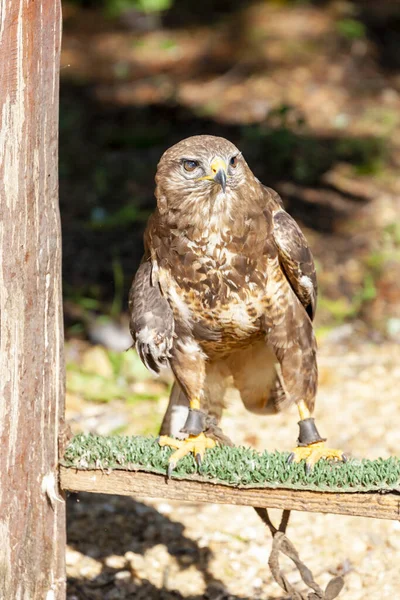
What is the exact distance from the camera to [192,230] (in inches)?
141

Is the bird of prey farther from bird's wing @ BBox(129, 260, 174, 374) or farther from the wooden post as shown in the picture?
the wooden post

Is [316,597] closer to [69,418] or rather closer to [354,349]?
[69,418]

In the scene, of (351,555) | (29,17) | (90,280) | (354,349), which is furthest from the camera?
(90,280)

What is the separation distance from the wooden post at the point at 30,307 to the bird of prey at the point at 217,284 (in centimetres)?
57

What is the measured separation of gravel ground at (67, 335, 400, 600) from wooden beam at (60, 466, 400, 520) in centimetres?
122

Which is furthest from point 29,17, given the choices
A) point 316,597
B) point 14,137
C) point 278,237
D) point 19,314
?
point 316,597

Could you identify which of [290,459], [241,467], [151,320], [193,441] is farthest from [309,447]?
[151,320]

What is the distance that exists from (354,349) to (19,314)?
380 cm

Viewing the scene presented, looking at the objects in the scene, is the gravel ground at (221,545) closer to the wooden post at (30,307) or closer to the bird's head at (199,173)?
the wooden post at (30,307)

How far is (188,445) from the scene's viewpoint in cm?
348

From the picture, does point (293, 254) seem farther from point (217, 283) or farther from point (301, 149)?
point (301, 149)

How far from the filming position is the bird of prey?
3.54m

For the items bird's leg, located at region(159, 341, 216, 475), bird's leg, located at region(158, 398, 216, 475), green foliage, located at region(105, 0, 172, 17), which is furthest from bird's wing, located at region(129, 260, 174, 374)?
green foliage, located at region(105, 0, 172, 17)

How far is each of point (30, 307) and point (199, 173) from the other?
0.90 m
